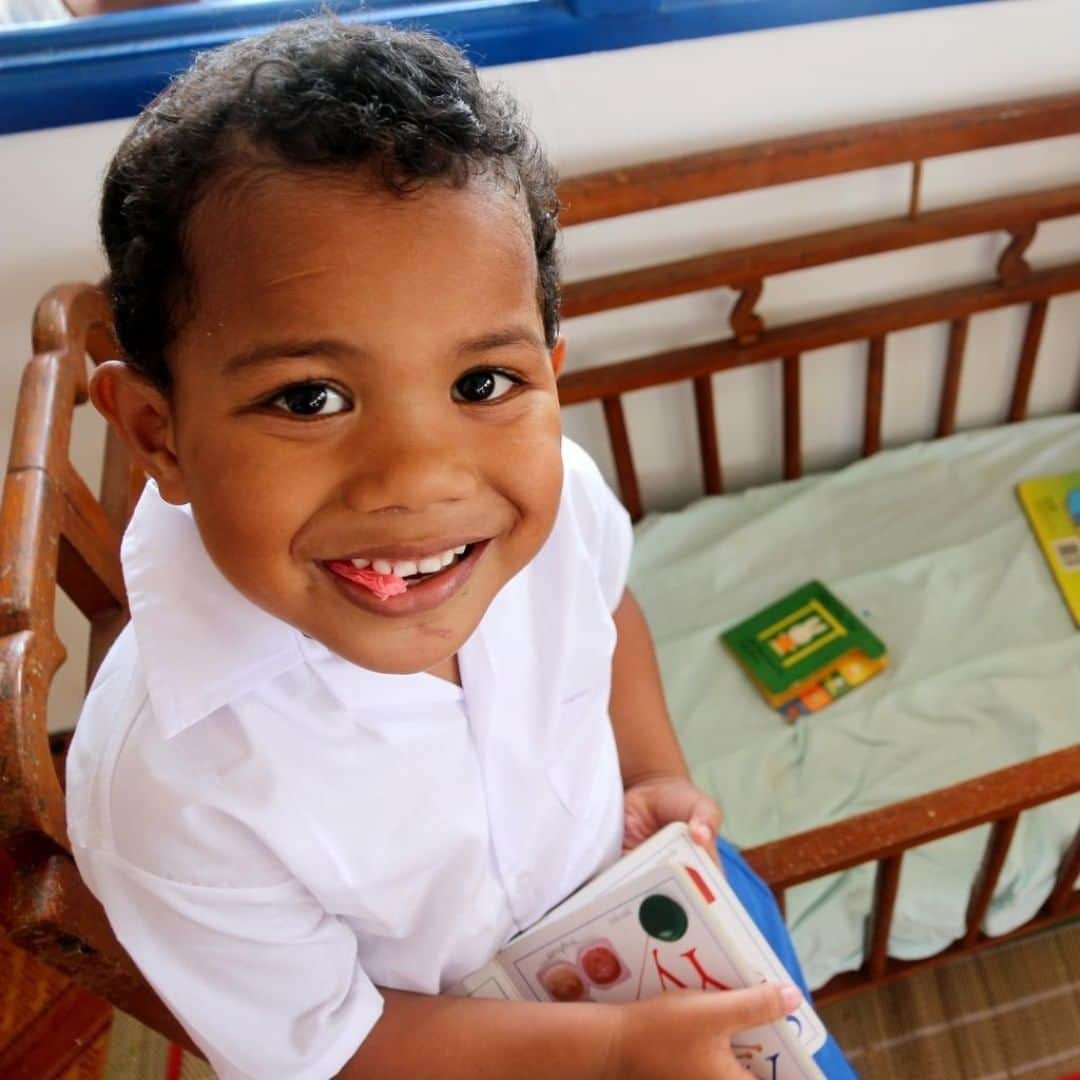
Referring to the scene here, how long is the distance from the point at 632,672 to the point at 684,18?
2.11 ft

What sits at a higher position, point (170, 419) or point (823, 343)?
point (170, 419)

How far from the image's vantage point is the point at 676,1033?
2.12 ft

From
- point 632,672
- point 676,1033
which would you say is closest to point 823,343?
point 632,672

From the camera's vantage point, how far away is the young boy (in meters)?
0.43

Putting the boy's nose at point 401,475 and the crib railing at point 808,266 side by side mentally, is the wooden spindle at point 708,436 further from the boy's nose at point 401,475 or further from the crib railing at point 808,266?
the boy's nose at point 401,475

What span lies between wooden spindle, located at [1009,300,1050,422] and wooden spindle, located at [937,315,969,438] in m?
0.08

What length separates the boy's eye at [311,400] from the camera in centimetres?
43

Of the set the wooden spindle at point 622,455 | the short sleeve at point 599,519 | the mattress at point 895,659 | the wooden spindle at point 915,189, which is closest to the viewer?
the short sleeve at point 599,519

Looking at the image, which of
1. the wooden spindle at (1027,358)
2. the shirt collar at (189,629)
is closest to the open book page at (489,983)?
the shirt collar at (189,629)

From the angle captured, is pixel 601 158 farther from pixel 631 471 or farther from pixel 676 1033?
pixel 676 1033

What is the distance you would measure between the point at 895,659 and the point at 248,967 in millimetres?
879

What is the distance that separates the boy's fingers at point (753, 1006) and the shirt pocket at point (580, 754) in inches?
5.9

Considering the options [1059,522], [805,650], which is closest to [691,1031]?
[805,650]

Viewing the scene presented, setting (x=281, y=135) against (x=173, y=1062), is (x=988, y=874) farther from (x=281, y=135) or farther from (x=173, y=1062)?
(x=173, y=1062)
